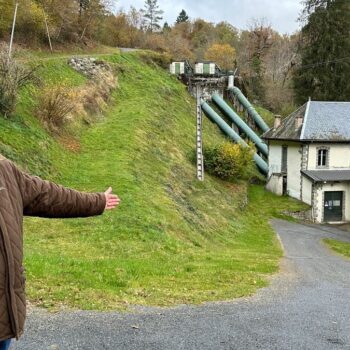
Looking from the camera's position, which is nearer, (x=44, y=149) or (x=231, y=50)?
(x=44, y=149)

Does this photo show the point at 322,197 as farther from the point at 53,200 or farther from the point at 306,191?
the point at 53,200

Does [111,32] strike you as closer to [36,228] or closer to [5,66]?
[5,66]

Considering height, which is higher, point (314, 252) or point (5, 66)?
point (5, 66)

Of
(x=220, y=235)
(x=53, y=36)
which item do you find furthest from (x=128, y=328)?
(x=53, y=36)

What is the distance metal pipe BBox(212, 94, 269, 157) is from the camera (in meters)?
40.7

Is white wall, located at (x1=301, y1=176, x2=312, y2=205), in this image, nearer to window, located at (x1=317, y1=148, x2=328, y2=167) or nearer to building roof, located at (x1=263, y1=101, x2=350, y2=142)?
window, located at (x1=317, y1=148, x2=328, y2=167)

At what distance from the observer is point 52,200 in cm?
344

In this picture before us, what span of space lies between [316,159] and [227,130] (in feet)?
33.8

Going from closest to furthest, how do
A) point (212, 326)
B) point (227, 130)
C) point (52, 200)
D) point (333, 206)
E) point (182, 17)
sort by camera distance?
1. point (52, 200)
2. point (212, 326)
3. point (333, 206)
4. point (227, 130)
5. point (182, 17)

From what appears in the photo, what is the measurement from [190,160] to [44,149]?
11651 millimetres

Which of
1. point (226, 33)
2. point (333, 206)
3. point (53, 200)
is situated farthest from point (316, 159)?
point (226, 33)

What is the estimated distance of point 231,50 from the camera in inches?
2608

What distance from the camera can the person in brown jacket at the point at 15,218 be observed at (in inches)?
115

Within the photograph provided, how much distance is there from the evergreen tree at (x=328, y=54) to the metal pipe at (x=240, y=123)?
9832 mm
